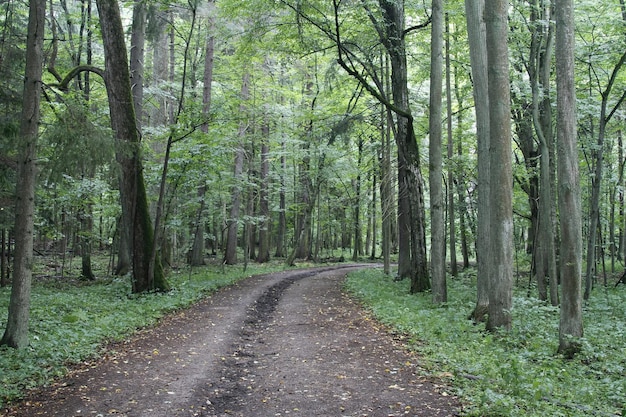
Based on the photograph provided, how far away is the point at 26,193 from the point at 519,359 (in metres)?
7.09

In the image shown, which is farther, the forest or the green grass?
the forest

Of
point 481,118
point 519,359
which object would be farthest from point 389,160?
point 519,359

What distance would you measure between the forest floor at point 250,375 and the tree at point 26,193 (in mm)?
1140

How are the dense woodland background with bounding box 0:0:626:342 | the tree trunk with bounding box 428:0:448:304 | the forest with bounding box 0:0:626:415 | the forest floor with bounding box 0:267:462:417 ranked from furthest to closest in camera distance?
the tree trunk with bounding box 428:0:448:304 → the dense woodland background with bounding box 0:0:626:342 → the forest with bounding box 0:0:626:415 → the forest floor with bounding box 0:267:462:417

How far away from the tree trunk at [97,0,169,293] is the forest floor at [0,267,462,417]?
99.0 inches

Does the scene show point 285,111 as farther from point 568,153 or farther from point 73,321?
point 568,153

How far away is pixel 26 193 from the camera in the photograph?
6.33m

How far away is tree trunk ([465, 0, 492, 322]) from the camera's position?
8883 mm

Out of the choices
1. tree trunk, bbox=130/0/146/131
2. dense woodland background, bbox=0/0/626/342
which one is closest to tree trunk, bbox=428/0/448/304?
dense woodland background, bbox=0/0/626/342

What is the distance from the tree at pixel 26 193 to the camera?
247 inches

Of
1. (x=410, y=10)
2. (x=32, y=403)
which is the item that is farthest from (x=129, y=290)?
(x=410, y=10)

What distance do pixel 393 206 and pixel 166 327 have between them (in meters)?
7.56

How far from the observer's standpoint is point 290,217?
1411 inches

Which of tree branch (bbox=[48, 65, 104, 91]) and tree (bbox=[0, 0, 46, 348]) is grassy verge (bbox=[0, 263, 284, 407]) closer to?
tree (bbox=[0, 0, 46, 348])
